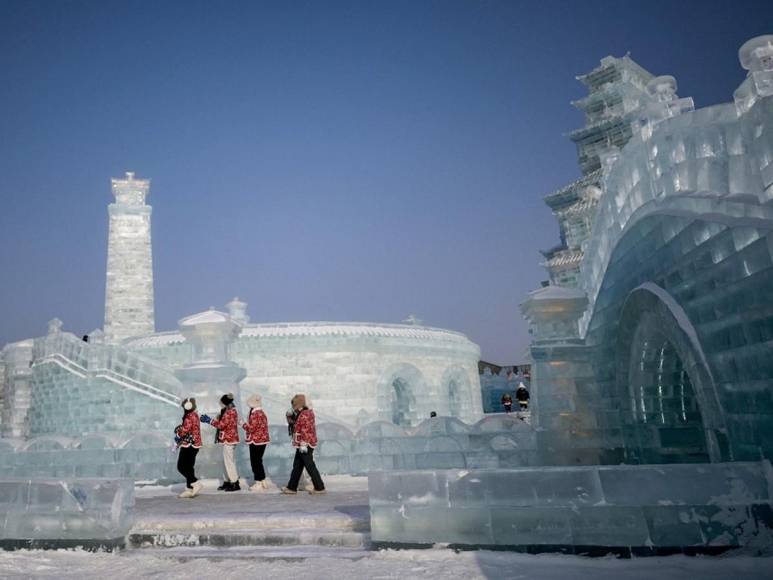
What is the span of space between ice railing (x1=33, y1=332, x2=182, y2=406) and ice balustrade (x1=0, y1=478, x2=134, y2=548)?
9658 mm

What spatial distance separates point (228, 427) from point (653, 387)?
18.7 ft

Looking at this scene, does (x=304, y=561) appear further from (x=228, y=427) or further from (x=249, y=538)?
(x=228, y=427)

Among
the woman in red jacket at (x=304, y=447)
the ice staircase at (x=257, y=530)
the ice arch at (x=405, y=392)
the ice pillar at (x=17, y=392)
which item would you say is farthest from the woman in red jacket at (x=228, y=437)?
the ice pillar at (x=17, y=392)

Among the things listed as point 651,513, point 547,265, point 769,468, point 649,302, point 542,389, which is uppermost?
point 547,265

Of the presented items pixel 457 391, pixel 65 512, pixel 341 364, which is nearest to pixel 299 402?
pixel 65 512

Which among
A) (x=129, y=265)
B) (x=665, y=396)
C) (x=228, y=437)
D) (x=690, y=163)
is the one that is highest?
(x=129, y=265)

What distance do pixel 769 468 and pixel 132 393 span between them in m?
14.4

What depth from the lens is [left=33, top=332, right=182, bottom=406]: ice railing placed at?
14.2m

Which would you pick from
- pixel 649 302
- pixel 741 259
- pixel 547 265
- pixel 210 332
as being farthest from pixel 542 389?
pixel 547 265

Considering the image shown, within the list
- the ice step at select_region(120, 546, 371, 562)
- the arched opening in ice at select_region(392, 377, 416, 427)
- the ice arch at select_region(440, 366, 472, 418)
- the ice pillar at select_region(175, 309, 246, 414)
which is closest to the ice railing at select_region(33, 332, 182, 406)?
the ice pillar at select_region(175, 309, 246, 414)

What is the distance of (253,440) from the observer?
6734mm

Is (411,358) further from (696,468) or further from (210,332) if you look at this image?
(696,468)

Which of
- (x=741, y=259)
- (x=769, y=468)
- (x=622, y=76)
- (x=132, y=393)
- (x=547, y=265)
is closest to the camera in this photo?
(x=769, y=468)

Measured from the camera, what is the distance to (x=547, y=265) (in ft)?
82.3
